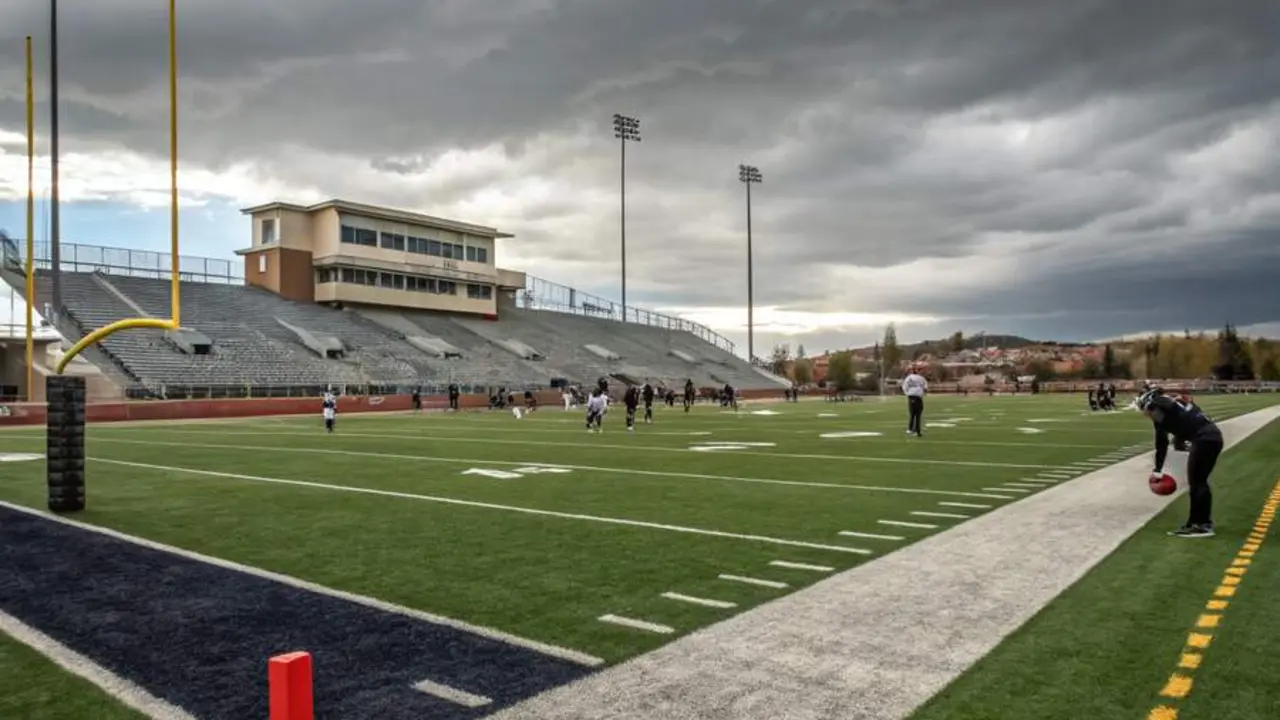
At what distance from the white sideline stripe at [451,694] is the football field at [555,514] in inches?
2.6

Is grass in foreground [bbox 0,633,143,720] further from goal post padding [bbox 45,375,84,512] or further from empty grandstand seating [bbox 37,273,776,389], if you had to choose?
empty grandstand seating [bbox 37,273,776,389]

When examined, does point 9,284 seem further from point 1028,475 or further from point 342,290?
point 1028,475

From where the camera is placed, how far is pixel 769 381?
7394cm

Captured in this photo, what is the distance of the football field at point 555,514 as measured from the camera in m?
5.90

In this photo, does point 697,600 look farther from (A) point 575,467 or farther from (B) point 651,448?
(B) point 651,448

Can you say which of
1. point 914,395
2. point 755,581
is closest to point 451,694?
point 755,581

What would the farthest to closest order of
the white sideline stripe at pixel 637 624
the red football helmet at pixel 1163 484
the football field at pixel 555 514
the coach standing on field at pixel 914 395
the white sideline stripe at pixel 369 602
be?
the coach standing on field at pixel 914 395
the red football helmet at pixel 1163 484
the football field at pixel 555 514
the white sideline stripe at pixel 637 624
the white sideline stripe at pixel 369 602

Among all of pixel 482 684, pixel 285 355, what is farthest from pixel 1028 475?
pixel 285 355

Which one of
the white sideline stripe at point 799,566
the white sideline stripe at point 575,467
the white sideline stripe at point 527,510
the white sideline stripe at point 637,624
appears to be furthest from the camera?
the white sideline stripe at point 575,467

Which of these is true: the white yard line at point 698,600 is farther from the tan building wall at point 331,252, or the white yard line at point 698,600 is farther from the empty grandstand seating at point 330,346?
the tan building wall at point 331,252

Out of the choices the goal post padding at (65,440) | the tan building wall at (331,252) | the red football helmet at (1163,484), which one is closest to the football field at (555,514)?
the goal post padding at (65,440)

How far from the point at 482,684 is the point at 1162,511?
8.27 m

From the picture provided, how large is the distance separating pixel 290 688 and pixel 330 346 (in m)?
48.7

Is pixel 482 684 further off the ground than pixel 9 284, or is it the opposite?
pixel 9 284
